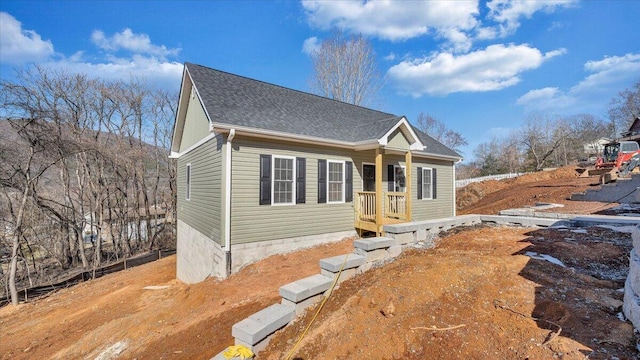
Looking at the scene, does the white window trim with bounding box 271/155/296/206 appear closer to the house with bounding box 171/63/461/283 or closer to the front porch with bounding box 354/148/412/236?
the house with bounding box 171/63/461/283

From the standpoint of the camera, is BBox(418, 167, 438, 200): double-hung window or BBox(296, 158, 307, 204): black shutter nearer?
BBox(296, 158, 307, 204): black shutter

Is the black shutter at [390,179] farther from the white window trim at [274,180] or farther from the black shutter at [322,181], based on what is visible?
the white window trim at [274,180]

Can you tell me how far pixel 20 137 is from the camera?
1016 centimetres

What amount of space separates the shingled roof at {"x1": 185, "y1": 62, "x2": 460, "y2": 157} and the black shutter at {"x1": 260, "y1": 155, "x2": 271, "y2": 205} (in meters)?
0.83

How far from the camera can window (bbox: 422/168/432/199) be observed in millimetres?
11320

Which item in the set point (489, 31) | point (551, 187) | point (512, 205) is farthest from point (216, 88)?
point (551, 187)

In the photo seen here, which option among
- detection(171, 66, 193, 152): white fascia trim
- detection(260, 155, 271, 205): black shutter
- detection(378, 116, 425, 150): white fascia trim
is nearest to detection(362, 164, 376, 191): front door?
detection(378, 116, 425, 150): white fascia trim

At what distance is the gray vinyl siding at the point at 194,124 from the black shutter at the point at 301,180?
296cm

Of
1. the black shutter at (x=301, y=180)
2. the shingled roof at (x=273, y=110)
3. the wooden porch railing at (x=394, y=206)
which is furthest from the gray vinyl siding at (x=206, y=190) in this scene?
the wooden porch railing at (x=394, y=206)

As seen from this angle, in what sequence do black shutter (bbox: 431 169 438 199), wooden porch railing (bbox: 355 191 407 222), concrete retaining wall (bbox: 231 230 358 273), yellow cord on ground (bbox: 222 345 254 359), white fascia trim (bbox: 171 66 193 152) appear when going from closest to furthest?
yellow cord on ground (bbox: 222 345 254 359) → concrete retaining wall (bbox: 231 230 358 273) → wooden porch railing (bbox: 355 191 407 222) → white fascia trim (bbox: 171 66 193 152) → black shutter (bbox: 431 169 438 199)

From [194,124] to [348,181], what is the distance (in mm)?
5703

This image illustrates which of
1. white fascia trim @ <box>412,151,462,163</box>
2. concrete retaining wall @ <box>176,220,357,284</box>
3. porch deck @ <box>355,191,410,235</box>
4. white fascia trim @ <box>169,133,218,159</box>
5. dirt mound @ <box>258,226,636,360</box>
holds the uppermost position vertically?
white fascia trim @ <box>169,133,218,159</box>

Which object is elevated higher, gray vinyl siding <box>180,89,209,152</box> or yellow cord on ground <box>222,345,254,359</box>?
gray vinyl siding <box>180,89,209,152</box>

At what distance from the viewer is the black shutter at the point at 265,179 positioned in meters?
7.34
